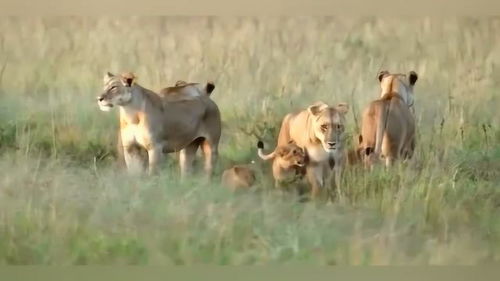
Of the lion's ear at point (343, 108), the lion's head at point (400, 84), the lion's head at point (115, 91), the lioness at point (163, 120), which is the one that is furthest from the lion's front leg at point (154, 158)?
the lion's head at point (400, 84)

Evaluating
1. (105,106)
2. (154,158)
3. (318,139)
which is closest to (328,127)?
(318,139)

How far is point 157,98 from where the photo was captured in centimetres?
174

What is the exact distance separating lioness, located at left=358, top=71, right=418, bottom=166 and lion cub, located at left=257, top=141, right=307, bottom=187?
135 mm

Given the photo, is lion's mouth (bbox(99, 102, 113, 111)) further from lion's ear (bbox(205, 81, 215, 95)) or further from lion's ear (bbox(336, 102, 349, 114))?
lion's ear (bbox(336, 102, 349, 114))

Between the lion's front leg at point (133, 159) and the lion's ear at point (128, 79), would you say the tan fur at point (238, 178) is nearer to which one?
the lion's front leg at point (133, 159)

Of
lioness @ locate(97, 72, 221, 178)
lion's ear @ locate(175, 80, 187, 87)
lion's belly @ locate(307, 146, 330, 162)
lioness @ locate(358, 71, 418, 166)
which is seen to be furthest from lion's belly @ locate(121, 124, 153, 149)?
lioness @ locate(358, 71, 418, 166)

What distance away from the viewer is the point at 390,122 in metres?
1.72

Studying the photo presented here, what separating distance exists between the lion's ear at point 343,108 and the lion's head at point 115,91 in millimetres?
462

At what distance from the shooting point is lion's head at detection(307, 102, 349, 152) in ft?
5.62

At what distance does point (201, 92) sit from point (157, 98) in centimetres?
10

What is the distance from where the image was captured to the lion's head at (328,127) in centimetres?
171

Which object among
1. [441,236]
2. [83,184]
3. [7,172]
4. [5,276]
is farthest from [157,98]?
[441,236]

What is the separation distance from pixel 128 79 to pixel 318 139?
1.46 feet

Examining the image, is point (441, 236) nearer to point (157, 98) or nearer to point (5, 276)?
point (157, 98)
